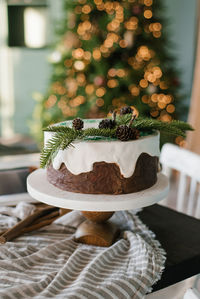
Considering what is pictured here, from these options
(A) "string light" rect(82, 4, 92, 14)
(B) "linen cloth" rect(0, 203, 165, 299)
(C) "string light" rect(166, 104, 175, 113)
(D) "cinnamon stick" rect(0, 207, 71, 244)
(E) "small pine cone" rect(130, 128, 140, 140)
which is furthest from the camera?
(C) "string light" rect(166, 104, 175, 113)

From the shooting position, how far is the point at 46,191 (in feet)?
3.34

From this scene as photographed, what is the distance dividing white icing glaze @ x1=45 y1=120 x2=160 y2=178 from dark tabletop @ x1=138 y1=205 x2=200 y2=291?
275 millimetres

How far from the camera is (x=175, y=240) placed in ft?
3.74

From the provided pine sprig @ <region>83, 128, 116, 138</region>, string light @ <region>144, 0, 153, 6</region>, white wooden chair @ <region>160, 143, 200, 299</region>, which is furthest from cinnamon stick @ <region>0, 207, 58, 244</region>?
string light @ <region>144, 0, 153, 6</region>

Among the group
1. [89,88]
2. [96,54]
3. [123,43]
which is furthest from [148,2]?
[89,88]

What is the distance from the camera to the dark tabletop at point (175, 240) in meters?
1.00

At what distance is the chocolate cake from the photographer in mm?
949

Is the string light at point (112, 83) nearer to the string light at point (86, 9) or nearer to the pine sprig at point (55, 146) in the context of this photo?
the string light at point (86, 9)

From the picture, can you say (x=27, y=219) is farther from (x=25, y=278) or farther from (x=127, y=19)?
(x=127, y=19)

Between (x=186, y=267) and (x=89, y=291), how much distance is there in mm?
314

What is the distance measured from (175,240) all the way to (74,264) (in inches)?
13.4

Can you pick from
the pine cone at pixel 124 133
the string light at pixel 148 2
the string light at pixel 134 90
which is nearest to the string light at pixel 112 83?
the string light at pixel 134 90

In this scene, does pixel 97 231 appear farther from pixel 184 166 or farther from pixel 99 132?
pixel 184 166

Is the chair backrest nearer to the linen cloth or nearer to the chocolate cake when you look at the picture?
the linen cloth
